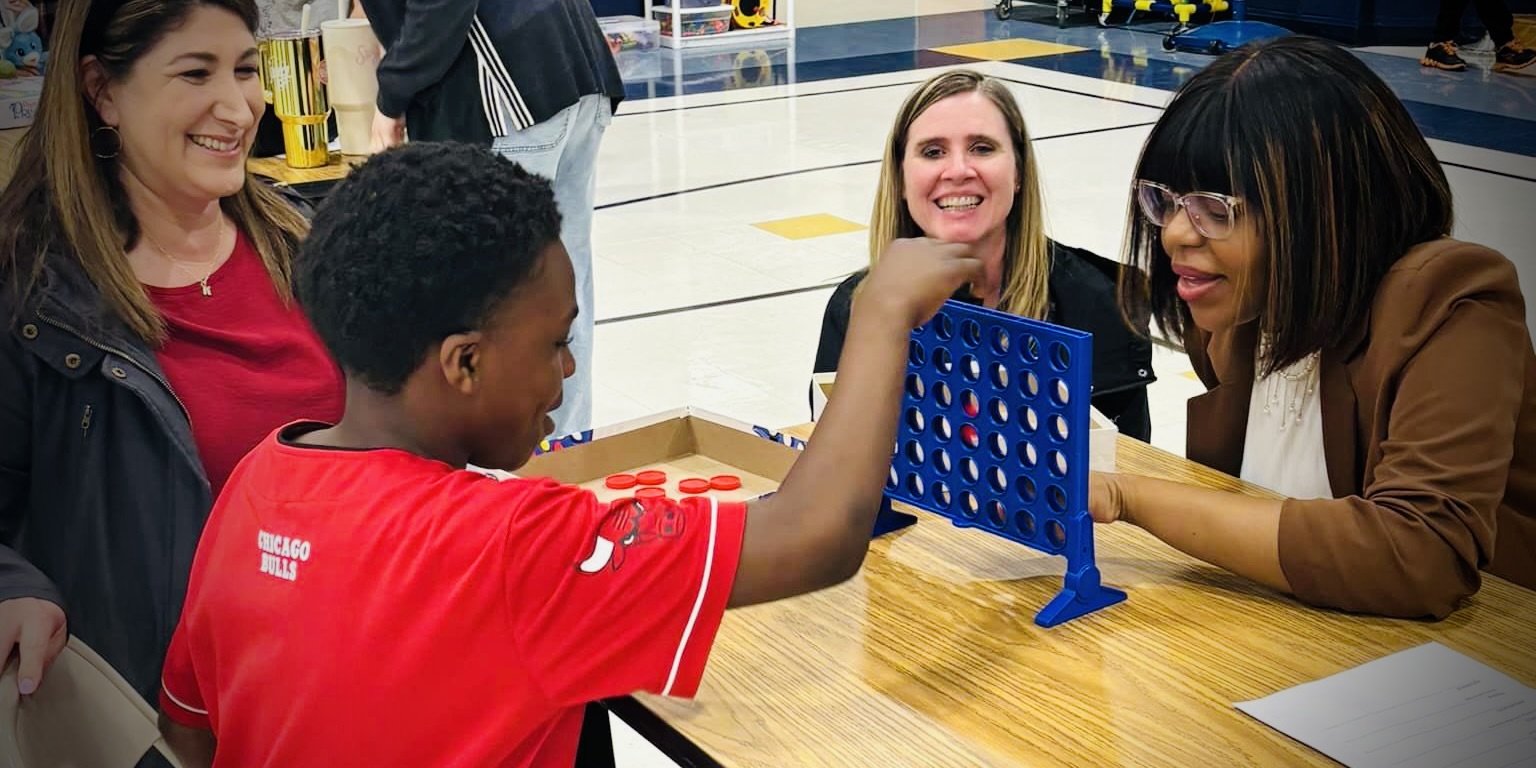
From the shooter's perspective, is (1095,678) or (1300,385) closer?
(1095,678)

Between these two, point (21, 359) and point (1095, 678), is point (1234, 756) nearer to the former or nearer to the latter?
point (1095, 678)

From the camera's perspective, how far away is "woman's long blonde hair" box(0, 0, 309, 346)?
1.82 metres

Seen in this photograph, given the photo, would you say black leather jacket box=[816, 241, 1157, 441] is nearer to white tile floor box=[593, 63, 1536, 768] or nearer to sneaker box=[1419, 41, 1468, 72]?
white tile floor box=[593, 63, 1536, 768]

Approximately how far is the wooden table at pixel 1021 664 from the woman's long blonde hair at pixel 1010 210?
735 millimetres

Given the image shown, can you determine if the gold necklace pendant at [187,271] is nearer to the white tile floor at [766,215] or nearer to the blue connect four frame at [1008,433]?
the blue connect four frame at [1008,433]

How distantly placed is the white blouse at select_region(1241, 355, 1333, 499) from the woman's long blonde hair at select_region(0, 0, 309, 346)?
1.38 meters

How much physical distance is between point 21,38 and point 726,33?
31.4 ft

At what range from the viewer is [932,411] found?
1751 mm

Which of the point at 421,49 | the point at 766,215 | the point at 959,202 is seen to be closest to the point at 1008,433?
the point at 959,202

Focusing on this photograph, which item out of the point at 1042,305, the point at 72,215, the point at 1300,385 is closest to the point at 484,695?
the point at 72,215

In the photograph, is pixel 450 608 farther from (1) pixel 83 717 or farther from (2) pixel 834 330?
(2) pixel 834 330

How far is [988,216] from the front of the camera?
244cm

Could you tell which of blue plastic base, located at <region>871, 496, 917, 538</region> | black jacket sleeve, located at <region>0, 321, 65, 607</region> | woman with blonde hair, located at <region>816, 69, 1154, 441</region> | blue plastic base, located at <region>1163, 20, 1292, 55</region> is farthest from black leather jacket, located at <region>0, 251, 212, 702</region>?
blue plastic base, located at <region>1163, 20, 1292, 55</region>

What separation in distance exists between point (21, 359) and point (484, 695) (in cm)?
92
